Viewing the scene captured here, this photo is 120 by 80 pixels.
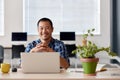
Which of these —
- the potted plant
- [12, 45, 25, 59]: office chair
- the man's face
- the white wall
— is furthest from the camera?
the white wall

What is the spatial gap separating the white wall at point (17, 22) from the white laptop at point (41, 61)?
2587 mm

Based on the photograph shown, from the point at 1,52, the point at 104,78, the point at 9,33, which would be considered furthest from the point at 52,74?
the point at 9,33

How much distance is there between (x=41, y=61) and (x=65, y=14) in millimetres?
2736

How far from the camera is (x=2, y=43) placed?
16.2ft

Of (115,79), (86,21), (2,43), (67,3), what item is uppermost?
(67,3)

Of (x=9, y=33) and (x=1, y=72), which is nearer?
(x=1, y=72)

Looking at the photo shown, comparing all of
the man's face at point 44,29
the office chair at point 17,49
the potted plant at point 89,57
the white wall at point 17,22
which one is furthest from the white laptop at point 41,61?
the white wall at point 17,22

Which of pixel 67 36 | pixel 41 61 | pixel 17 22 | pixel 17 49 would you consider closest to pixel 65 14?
pixel 67 36

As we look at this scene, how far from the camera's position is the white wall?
4922 millimetres

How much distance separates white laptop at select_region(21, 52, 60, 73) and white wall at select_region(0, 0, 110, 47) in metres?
2.59

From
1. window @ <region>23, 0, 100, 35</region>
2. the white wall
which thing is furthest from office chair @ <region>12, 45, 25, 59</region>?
window @ <region>23, 0, 100, 35</region>

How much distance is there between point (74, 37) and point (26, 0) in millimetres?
1167

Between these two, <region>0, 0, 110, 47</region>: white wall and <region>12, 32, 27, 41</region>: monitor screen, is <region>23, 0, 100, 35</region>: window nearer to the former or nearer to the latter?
<region>0, 0, 110, 47</region>: white wall

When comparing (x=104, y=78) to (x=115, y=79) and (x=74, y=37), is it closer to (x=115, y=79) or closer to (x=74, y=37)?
(x=115, y=79)
